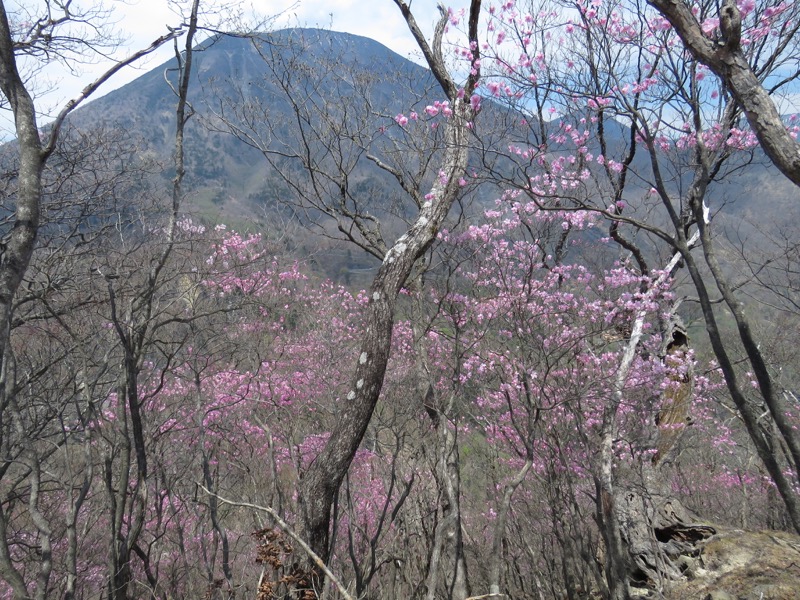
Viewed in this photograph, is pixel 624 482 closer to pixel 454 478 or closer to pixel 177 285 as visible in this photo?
pixel 454 478

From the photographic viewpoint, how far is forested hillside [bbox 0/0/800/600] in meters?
3.44

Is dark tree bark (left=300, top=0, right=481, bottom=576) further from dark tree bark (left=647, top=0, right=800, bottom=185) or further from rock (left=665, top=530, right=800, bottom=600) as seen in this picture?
rock (left=665, top=530, right=800, bottom=600)

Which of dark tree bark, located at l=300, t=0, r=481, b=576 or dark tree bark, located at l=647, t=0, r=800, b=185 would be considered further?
dark tree bark, located at l=300, t=0, r=481, b=576

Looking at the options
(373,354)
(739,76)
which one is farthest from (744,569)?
(739,76)

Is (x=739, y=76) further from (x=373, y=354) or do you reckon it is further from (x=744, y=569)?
(x=744, y=569)

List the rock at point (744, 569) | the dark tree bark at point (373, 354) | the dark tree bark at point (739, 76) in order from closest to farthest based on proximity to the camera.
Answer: the dark tree bark at point (739, 76) → the dark tree bark at point (373, 354) → the rock at point (744, 569)

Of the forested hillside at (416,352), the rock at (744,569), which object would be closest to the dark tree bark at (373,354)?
the forested hillside at (416,352)

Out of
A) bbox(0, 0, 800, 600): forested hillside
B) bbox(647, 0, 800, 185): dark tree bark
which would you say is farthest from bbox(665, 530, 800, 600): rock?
bbox(647, 0, 800, 185): dark tree bark

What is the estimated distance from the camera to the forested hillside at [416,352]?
3436 mm

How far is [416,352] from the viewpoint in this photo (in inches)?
242

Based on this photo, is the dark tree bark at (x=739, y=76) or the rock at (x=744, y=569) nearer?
the dark tree bark at (x=739, y=76)

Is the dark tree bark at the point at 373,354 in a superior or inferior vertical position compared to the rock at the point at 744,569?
superior

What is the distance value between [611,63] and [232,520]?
8.75m

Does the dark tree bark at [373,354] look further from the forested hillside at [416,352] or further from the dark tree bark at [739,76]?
the dark tree bark at [739,76]
